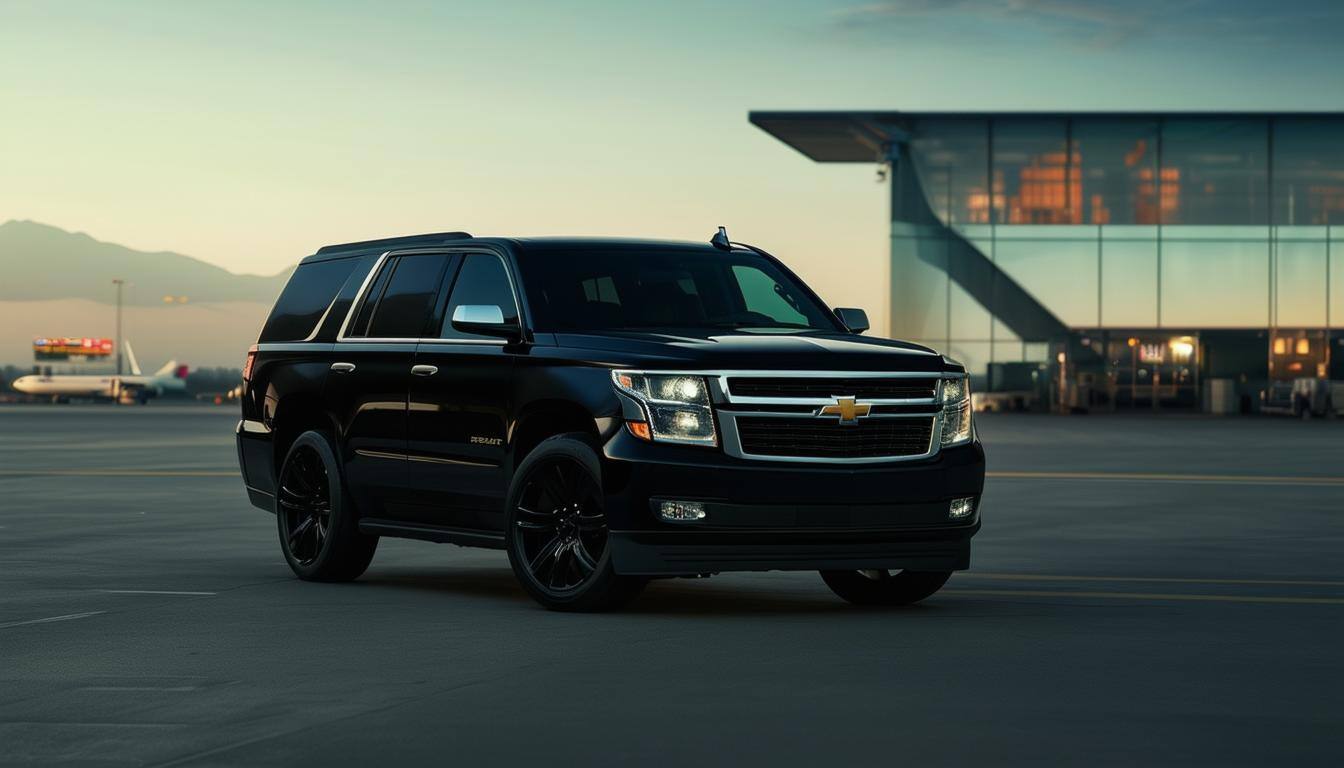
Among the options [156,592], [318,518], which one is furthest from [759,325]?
[156,592]

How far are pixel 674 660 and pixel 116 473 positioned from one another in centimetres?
2001

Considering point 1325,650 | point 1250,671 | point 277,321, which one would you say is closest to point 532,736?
point 1250,671

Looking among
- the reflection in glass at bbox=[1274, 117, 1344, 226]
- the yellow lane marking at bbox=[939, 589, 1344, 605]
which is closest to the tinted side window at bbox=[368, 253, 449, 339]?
the yellow lane marking at bbox=[939, 589, 1344, 605]

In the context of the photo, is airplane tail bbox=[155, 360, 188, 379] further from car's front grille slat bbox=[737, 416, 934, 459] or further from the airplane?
car's front grille slat bbox=[737, 416, 934, 459]

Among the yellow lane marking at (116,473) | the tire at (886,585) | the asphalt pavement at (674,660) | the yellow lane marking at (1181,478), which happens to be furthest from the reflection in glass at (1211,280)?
the tire at (886,585)

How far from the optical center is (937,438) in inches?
459

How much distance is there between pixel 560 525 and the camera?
11570 millimetres

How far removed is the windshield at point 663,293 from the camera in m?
12.3

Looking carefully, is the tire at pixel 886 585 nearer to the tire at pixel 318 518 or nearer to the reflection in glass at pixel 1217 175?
the tire at pixel 318 518

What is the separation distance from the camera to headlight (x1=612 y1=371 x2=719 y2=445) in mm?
11109

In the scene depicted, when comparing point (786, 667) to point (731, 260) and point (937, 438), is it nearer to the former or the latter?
point (937, 438)

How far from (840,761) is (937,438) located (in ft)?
15.7

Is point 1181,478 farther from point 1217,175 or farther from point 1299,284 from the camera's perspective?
point 1299,284

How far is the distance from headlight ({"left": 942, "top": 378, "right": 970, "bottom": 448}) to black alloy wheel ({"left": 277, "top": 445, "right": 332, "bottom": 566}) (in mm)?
4192
